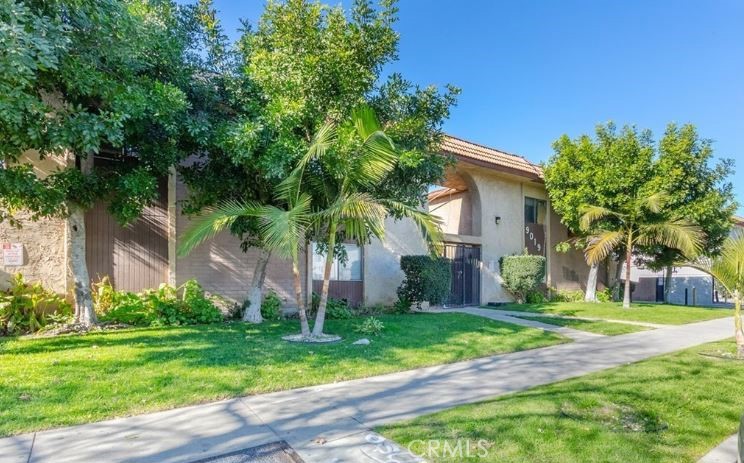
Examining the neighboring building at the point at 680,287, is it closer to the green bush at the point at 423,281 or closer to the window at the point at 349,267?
the green bush at the point at 423,281

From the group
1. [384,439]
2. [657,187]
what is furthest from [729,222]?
[384,439]

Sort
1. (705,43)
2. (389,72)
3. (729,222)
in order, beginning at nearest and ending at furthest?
(389,72) < (705,43) < (729,222)

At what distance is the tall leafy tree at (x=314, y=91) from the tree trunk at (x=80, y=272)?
2.87 metres

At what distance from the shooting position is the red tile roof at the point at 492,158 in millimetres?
15277

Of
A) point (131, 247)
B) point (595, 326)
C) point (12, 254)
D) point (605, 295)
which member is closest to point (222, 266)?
point (131, 247)

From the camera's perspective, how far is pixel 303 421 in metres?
4.25

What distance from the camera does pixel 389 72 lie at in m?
8.56

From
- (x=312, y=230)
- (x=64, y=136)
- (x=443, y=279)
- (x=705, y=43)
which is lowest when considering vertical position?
(x=443, y=279)

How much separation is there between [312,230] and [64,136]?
429 cm

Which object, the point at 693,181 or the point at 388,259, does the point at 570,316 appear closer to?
the point at 388,259

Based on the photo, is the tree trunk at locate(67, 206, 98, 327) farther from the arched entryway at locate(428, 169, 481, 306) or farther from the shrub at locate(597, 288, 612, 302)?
the shrub at locate(597, 288, 612, 302)

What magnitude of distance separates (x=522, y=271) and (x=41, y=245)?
46.6ft

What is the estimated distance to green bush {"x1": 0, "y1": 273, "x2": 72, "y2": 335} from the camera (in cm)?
823

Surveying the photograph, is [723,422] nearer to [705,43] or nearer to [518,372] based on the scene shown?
[518,372]
